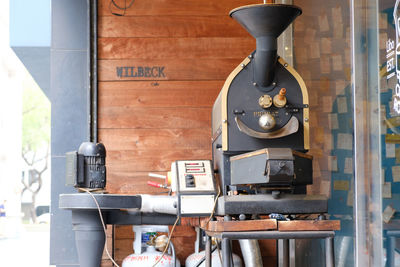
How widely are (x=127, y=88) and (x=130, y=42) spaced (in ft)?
1.02

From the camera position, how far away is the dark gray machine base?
2273mm

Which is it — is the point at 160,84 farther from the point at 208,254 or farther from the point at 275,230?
the point at 275,230

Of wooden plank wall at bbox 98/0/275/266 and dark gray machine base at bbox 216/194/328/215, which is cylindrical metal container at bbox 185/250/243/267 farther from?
dark gray machine base at bbox 216/194/328/215

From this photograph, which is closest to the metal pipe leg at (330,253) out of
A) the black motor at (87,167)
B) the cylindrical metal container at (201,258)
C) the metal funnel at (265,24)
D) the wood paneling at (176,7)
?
the metal funnel at (265,24)

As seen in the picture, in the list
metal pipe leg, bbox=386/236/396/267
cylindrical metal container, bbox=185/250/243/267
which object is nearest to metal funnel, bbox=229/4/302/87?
metal pipe leg, bbox=386/236/396/267

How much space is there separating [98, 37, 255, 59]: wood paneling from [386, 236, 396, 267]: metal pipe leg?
1958mm

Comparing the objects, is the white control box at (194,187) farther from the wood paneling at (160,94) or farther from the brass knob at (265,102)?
the wood paneling at (160,94)

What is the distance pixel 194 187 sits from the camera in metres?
2.75

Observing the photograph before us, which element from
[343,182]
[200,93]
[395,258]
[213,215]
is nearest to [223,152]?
[213,215]

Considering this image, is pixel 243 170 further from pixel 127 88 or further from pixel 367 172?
pixel 127 88

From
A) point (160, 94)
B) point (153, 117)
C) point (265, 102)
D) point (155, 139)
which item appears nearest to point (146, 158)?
point (155, 139)

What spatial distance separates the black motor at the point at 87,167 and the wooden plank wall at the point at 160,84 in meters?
0.68

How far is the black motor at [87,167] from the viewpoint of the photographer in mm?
3029

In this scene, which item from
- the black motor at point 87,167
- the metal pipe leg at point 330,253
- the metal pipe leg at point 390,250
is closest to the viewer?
the metal pipe leg at point 390,250
